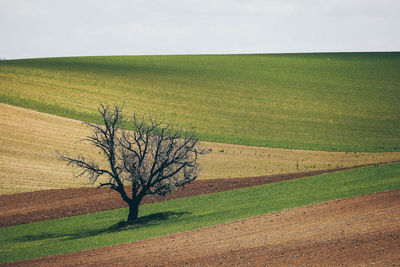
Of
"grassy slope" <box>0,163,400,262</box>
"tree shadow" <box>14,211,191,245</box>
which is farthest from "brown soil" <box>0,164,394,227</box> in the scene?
"tree shadow" <box>14,211,191,245</box>

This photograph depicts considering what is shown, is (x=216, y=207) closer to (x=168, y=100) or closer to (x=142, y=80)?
(x=168, y=100)

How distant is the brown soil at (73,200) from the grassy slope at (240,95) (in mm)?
11765

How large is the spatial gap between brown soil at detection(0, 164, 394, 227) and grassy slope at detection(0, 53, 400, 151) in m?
11.8

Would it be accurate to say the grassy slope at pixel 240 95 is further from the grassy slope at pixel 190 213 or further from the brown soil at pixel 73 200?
the grassy slope at pixel 190 213

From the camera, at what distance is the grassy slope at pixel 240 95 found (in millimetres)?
56250

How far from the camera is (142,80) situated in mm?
75125

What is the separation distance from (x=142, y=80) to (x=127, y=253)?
2126 inches

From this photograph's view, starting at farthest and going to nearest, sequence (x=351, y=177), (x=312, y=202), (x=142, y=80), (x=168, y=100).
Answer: (x=142, y=80), (x=168, y=100), (x=351, y=177), (x=312, y=202)

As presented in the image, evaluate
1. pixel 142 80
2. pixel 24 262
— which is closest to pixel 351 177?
pixel 24 262

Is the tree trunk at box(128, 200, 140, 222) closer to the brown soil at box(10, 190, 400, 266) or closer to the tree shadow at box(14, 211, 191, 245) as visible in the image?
the tree shadow at box(14, 211, 191, 245)

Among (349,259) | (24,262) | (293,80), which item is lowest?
(24,262)

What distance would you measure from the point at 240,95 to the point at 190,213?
41.0m

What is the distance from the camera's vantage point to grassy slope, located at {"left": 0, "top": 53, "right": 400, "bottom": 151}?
56250mm

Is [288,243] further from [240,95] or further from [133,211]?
[240,95]
